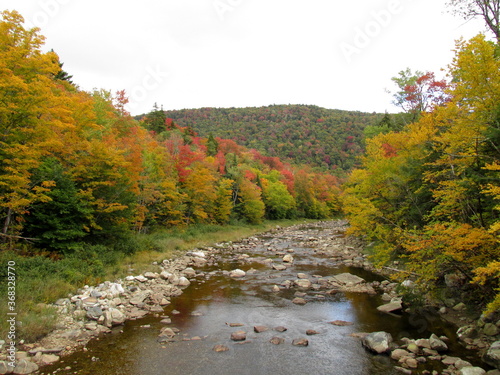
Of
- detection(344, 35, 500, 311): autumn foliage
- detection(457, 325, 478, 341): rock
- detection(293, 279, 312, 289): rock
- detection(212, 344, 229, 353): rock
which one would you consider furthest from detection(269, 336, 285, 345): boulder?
detection(293, 279, 312, 289): rock

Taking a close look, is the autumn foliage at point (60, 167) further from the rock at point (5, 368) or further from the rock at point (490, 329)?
the rock at point (490, 329)

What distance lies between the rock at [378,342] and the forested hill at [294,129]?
106608mm

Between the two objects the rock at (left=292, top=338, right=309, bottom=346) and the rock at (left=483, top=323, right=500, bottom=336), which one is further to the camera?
the rock at (left=292, top=338, right=309, bottom=346)

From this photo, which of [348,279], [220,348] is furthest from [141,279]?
[348,279]

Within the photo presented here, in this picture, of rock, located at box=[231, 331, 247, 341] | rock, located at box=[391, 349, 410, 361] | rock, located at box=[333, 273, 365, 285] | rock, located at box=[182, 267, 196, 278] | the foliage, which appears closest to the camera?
rock, located at box=[391, 349, 410, 361]

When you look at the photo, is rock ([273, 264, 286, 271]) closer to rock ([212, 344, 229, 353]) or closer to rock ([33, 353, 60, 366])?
rock ([212, 344, 229, 353])

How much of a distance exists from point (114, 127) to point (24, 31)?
60.3ft

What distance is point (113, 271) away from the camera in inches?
630

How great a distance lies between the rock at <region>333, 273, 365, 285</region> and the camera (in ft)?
53.9

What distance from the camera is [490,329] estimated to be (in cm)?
929

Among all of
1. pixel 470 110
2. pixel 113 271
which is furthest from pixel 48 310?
pixel 470 110

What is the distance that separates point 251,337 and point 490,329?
7.56 metres

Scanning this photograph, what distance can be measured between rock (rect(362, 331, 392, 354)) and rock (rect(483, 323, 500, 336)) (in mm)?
2912

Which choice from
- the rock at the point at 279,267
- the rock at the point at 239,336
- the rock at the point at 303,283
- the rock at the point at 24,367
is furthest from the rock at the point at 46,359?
the rock at the point at 279,267
